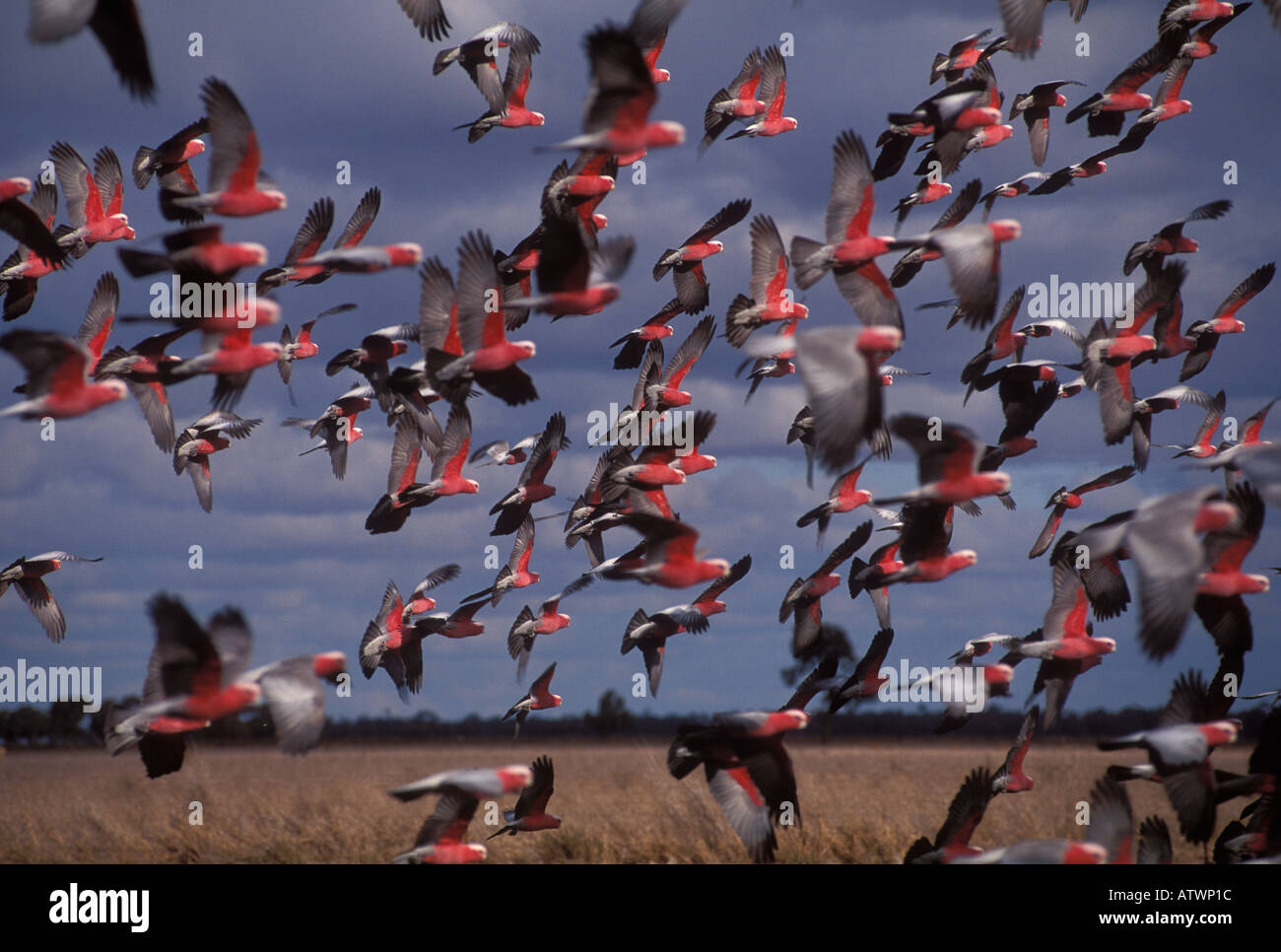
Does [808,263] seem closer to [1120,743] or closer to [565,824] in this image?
[1120,743]

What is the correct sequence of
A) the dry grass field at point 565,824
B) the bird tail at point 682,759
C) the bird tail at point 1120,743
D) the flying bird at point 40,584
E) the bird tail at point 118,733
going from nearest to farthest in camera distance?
1. the bird tail at point 1120,743
2. the bird tail at point 118,733
3. the bird tail at point 682,759
4. the flying bird at point 40,584
5. the dry grass field at point 565,824

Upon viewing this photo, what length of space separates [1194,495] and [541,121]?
13821mm

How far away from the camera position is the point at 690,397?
69.2 feet

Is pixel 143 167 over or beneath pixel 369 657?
over

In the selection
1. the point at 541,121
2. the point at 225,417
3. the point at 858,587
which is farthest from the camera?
the point at 541,121

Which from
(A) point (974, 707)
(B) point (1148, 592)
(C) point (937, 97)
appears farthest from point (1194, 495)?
(C) point (937, 97)

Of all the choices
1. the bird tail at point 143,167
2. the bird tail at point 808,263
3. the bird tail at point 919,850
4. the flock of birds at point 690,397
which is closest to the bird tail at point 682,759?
the flock of birds at point 690,397

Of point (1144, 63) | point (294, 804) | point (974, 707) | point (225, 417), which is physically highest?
point (1144, 63)

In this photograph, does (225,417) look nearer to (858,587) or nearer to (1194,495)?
(858,587)

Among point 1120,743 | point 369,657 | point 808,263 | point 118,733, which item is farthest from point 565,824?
point 1120,743

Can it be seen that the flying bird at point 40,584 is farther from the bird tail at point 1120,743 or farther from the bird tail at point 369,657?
the bird tail at point 1120,743

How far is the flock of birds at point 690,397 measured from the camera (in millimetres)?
13703

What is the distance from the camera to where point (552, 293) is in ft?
51.6
